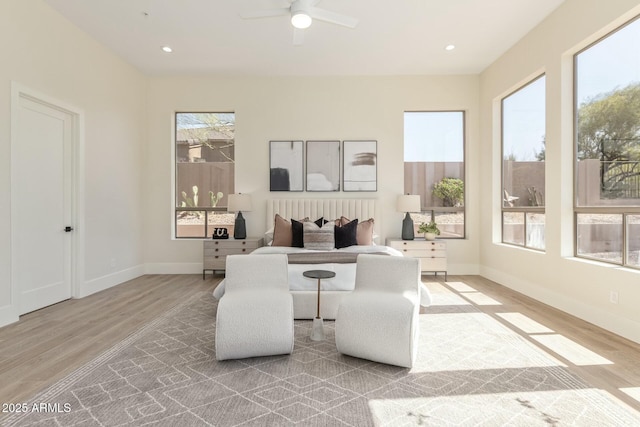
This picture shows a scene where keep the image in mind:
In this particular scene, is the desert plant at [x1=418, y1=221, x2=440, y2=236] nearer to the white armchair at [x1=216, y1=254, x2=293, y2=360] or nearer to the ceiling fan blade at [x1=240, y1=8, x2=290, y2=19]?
the white armchair at [x1=216, y1=254, x2=293, y2=360]

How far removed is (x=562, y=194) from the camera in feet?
13.4

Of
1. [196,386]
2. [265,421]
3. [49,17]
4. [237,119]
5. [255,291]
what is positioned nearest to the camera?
[265,421]

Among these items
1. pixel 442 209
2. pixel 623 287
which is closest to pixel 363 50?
pixel 442 209

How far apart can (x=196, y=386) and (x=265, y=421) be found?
65 centimetres

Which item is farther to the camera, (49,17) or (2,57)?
(49,17)

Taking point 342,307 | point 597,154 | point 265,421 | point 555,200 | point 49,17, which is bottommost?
point 265,421

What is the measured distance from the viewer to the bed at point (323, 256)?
12.1 ft

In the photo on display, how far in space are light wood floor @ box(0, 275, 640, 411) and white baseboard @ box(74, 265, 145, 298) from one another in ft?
0.46

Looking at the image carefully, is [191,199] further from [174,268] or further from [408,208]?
[408,208]

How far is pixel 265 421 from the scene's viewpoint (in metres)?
1.93

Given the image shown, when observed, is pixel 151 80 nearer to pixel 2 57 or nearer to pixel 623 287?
pixel 2 57

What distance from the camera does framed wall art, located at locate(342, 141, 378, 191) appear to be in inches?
245

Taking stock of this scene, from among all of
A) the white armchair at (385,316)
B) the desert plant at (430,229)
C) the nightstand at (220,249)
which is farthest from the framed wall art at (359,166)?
the white armchair at (385,316)

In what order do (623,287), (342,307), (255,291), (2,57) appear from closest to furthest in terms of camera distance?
(342,307), (255,291), (623,287), (2,57)
